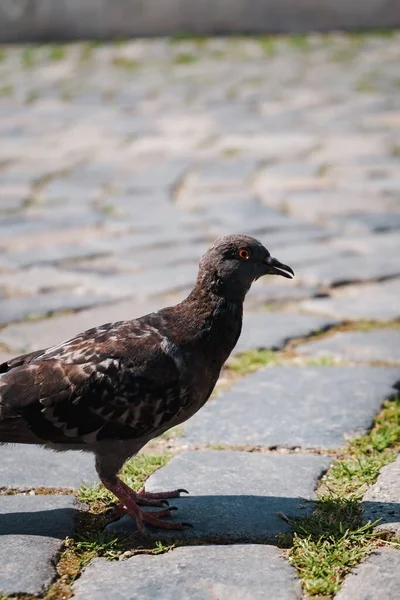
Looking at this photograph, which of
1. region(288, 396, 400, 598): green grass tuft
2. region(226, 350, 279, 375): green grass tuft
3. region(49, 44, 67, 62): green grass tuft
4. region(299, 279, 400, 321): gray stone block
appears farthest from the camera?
region(49, 44, 67, 62): green grass tuft

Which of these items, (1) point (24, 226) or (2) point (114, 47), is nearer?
(1) point (24, 226)

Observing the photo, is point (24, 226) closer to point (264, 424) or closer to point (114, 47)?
point (264, 424)

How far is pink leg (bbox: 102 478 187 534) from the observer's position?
2.98 m

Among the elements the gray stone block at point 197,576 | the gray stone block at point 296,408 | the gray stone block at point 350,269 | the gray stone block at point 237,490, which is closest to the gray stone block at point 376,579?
the gray stone block at point 197,576

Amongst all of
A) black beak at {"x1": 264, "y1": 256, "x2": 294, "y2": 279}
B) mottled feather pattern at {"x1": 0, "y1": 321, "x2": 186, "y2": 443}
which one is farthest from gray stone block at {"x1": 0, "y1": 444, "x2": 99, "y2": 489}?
black beak at {"x1": 264, "y1": 256, "x2": 294, "y2": 279}

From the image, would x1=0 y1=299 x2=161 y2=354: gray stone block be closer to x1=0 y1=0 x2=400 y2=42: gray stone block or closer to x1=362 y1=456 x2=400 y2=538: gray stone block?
x1=362 y1=456 x2=400 y2=538: gray stone block

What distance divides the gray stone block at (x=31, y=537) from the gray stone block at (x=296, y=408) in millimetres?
732

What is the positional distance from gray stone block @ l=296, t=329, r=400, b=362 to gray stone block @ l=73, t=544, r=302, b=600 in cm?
174

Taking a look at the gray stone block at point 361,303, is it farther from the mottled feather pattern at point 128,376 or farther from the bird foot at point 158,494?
the bird foot at point 158,494

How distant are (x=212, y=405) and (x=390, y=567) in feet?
4.63

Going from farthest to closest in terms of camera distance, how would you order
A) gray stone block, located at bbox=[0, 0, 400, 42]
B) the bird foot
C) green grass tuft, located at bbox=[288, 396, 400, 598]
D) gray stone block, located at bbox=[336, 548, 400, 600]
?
gray stone block, located at bbox=[0, 0, 400, 42], the bird foot, green grass tuft, located at bbox=[288, 396, 400, 598], gray stone block, located at bbox=[336, 548, 400, 600]

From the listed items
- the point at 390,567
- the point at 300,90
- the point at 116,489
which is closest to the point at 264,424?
the point at 116,489

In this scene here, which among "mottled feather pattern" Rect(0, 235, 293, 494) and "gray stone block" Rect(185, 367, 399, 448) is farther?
"gray stone block" Rect(185, 367, 399, 448)

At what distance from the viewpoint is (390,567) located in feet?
8.78
